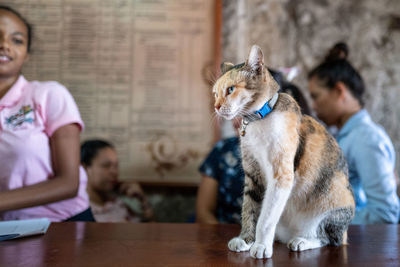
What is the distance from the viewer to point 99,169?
1.69 metres

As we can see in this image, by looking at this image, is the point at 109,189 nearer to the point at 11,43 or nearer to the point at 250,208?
the point at 11,43

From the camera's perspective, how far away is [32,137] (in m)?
0.98

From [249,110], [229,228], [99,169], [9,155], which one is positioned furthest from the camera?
[99,169]

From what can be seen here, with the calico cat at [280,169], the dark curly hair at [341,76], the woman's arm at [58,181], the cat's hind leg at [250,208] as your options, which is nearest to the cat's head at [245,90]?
the calico cat at [280,169]

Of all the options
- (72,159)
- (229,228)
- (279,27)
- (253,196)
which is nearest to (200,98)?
(279,27)

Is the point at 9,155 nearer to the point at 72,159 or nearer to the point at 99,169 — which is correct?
the point at 72,159

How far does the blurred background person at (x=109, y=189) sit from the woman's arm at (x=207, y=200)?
13.4 inches

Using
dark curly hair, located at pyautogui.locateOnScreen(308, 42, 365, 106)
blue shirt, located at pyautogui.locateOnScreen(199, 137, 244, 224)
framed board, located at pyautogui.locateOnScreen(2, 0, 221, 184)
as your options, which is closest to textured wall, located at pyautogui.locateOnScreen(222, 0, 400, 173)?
framed board, located at pyautogui.locateOnScreen(2, 0, 221, 184)

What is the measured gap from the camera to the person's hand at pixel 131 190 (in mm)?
1743

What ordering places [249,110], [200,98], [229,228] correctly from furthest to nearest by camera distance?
[200,98] < [229,228] < [249,110]

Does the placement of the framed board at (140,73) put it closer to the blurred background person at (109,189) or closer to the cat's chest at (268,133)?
the blurred background person at (109,189)

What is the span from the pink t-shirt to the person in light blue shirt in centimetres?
92

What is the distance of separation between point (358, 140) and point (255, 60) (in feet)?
2.58

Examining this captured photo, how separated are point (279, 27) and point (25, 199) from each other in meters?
1.49
